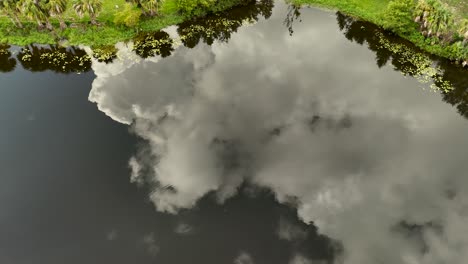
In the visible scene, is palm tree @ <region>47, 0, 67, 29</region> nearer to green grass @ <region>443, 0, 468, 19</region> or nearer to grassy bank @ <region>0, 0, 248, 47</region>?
grassy bank @ <region>0, 0, 248, 47</region>

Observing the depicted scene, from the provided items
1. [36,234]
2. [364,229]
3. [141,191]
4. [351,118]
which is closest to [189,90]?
[141,191]

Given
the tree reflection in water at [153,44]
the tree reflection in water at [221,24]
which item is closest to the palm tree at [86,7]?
the tree reflection in water at [153,44]

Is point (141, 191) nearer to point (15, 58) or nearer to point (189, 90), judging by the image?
point (189, 90)

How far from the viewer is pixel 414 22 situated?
7112 centimetres

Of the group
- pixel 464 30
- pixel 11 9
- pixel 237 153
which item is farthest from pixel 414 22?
pixel 11 9

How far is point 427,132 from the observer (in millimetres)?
53281

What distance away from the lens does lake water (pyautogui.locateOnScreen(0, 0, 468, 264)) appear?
41.4m

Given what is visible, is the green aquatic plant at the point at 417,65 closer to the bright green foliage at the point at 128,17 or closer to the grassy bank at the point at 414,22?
the grassy bank at the point at 414,22

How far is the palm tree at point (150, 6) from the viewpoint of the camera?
7447 centimetres

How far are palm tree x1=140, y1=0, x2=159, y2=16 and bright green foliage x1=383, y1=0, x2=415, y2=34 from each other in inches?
1840

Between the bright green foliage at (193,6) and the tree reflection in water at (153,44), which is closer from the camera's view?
the tree reflection in water at (153,44)

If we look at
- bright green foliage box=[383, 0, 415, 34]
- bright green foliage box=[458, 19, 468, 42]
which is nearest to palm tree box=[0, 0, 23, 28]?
bright green foliage box=[383, 0, 415, 34]

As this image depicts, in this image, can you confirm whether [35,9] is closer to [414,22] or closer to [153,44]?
[153,44]

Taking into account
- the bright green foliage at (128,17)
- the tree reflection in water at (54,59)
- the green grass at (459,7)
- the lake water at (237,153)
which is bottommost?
the lake water at (237,153)
